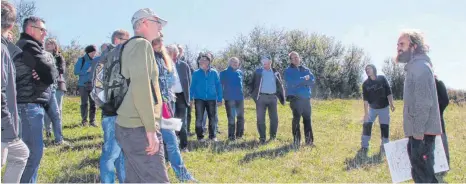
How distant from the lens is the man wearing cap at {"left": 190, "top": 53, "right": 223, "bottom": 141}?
31.9 ft

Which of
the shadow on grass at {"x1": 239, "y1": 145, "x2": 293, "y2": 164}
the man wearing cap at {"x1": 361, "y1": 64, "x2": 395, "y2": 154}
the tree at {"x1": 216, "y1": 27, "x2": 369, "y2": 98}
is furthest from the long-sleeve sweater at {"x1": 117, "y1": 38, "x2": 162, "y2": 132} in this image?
the tree at {"x1": 216, "y1": 27, "x2": 369, "y2": 98}

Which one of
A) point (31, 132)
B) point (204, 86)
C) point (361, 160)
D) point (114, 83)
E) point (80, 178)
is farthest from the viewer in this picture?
point (204, 86)

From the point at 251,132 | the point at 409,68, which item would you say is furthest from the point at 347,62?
the point at 409,68

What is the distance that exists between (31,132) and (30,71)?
62 cm

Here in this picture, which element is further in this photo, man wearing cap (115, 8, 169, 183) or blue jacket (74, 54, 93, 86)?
blue jacket (74, 54, 93, 86)

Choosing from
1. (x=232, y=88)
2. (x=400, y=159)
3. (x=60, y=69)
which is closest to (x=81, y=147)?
(x=60, y=69)

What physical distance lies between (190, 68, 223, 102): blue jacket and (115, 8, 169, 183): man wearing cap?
19.6 ft

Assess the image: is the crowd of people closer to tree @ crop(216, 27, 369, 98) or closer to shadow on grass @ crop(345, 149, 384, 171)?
shadow on grass @ crop(345, 149, 384, 171)

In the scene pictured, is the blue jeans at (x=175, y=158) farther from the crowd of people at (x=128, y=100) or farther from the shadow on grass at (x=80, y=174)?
the shadow on grass at (x=80, y=174)

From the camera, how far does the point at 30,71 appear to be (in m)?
4.67

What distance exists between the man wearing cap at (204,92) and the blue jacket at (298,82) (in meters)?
1.54

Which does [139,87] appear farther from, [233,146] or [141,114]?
[233,146]

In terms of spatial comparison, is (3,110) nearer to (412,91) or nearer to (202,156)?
(412,91)

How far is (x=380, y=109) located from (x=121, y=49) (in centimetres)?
718
